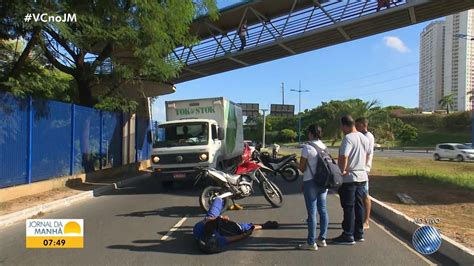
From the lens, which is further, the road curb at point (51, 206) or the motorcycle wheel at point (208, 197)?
the motorcycle wheel at point (208, 197)

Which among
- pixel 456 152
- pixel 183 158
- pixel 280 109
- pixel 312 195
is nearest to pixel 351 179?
pixel 312 195

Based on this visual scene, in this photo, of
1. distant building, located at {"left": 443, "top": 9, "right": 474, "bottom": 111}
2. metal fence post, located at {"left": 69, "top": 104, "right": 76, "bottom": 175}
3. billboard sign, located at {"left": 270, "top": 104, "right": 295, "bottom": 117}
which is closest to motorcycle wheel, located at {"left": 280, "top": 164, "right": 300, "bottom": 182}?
metal fence post, located at {"left": 69, "top": 104, "right": 76, "bottom": 175}

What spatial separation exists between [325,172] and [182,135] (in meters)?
10.2

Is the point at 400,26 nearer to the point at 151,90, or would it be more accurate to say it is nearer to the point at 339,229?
the point at 151,90

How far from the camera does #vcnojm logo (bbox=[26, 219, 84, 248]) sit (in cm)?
820

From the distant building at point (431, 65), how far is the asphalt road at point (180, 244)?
310 ft

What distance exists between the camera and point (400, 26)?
24969mm

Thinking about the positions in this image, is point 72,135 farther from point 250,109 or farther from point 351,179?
point 250,109

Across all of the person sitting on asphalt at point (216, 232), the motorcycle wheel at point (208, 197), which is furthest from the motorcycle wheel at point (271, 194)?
the person sitting on asphalt at point (216, 232)

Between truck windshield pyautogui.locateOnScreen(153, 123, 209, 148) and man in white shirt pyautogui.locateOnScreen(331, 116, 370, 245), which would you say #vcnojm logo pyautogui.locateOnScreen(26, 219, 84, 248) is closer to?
man in white shirt pyautogui.locateOnScreen(331, 116, 370, 245)

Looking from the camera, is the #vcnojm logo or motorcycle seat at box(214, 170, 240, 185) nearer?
the #vcnojm logo

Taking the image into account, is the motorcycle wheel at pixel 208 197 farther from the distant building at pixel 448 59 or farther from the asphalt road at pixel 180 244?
the distant building at pixel 448 59

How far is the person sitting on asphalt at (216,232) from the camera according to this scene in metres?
7.59

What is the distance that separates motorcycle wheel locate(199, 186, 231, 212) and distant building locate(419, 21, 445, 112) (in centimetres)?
9421
